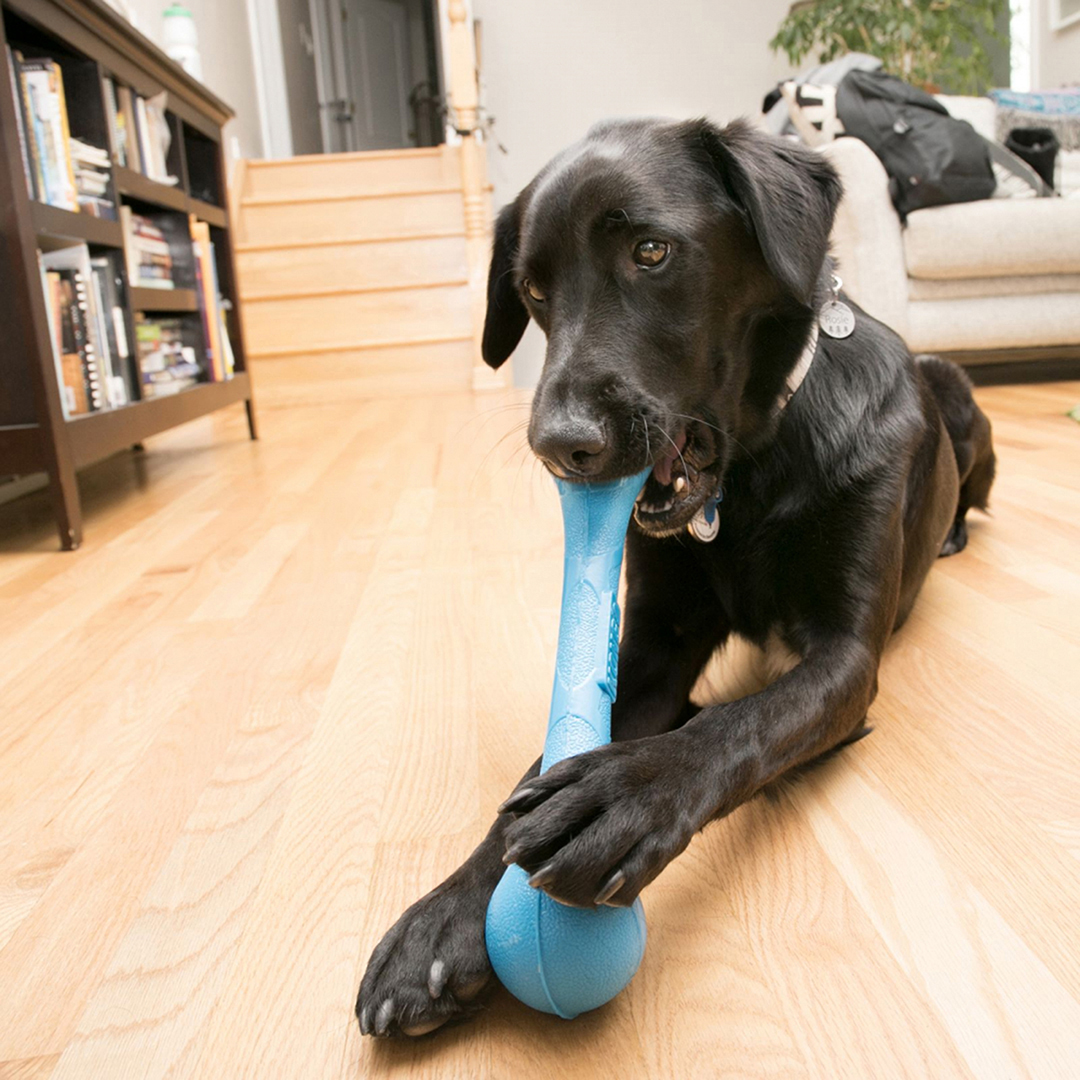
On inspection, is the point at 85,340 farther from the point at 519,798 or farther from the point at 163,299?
the point at 519,798

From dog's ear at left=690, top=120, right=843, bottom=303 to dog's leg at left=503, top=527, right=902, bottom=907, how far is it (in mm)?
342

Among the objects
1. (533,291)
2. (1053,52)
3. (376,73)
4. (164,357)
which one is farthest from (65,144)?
(376,73)

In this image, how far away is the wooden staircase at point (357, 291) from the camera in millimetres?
5641

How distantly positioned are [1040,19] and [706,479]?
7.34 meters

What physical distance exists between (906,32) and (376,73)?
187 inches

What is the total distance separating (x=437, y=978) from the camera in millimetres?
712

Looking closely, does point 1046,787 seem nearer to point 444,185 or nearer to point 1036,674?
point 1036,674

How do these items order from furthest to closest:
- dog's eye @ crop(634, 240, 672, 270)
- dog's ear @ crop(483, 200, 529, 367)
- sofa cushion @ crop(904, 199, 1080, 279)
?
sofa cushion @ crop(904, 199, 1080, 279) → dog's ear @ crop(483, 200, 529, 367) → dog's eye @ crop(634, 240, 672, 270)

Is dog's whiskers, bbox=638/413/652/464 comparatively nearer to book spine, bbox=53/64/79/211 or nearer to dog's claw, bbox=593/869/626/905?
dog's claw, bbox=593/869/626/905

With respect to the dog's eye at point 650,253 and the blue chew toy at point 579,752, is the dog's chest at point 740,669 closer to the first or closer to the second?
the blue chew toy at point 579,752

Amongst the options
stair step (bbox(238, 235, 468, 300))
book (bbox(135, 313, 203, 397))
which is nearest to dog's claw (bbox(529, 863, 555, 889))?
book (bbox(135, 313, 203, 397))

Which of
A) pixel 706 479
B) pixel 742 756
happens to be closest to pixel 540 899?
pixel 742 756

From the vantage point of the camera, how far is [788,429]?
114 cm

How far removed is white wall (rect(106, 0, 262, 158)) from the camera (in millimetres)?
6035
